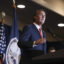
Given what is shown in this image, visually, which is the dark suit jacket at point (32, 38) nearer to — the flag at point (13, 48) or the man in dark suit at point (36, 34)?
the man in dark suit at point (36, 34)

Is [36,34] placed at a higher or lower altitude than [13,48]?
higher

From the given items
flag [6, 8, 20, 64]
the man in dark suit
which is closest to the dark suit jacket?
the man in dark suit

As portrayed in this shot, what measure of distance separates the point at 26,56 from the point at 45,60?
0.56m

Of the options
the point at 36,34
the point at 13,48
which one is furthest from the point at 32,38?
the point at 13,48

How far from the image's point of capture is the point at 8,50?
116 inches

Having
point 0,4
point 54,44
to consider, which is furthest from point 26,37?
point 54,44

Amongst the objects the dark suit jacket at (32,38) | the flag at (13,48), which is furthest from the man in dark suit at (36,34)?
the flag at (13,48)

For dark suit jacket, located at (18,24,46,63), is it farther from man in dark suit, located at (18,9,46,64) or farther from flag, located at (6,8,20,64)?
flag, located at (6,8,20,64)

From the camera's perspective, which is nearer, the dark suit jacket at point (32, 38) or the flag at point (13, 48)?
the dark suit jacket at point (32, 38)

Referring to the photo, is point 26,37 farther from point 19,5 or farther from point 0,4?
point 0,4

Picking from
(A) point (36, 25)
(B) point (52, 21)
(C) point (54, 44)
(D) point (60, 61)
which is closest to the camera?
(D) point (60, 61)

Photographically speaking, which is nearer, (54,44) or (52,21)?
(52,21)

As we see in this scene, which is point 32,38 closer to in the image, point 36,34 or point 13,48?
point 36,34

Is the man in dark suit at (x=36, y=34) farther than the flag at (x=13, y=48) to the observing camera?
No
